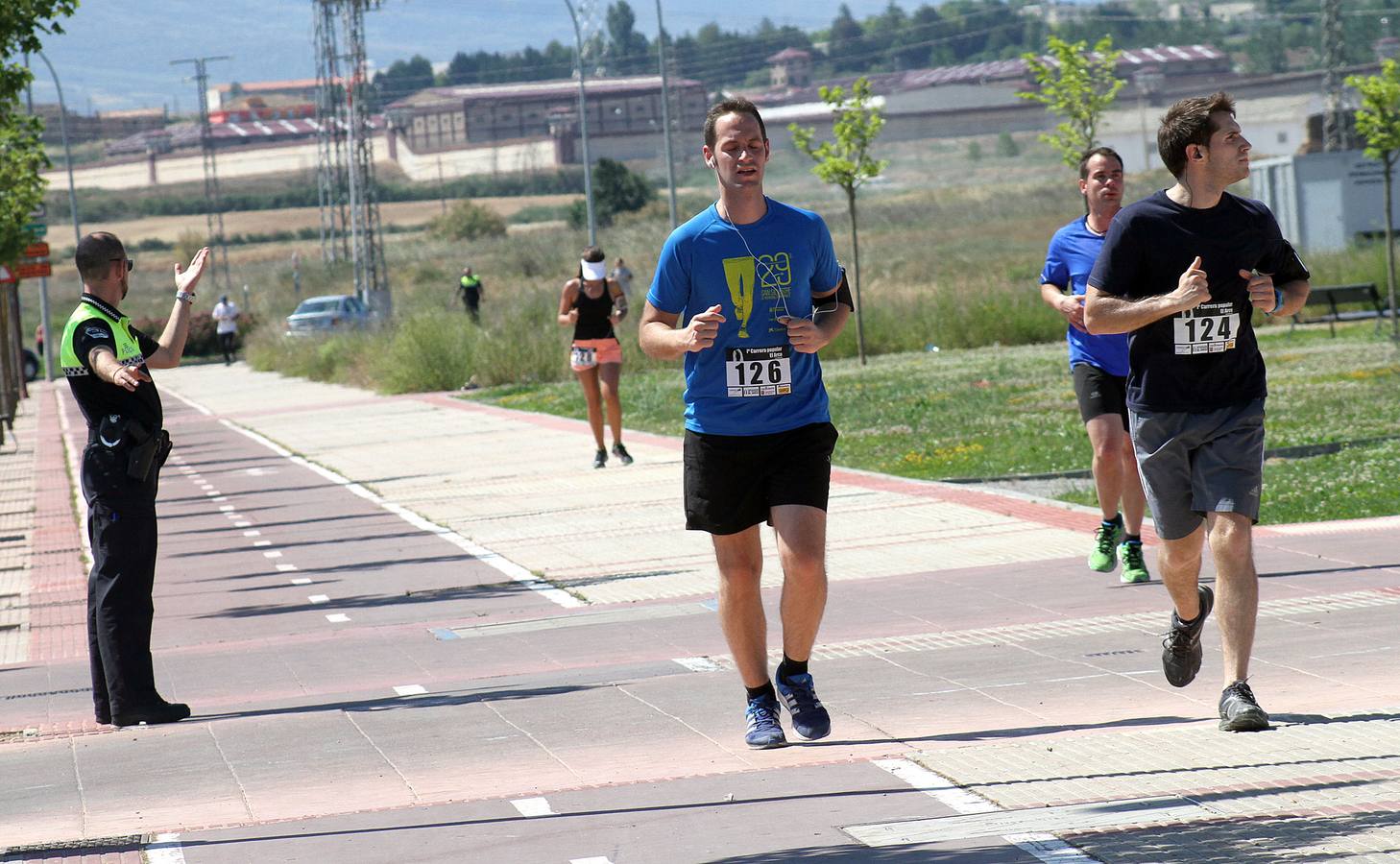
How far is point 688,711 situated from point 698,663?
1033mm

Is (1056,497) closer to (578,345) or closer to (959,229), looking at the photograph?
(578,345)

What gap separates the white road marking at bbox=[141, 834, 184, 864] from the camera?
5688 millimetres

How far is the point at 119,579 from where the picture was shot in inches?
317

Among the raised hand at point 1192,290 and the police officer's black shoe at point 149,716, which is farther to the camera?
the police officer's black shoe at point 149,716

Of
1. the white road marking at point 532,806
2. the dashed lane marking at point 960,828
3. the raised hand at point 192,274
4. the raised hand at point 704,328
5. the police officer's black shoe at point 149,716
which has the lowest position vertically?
the police officer's black shoe at point 149,716

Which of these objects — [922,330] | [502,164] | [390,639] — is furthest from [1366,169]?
[502,164]

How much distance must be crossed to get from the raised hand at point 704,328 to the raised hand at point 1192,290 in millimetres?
1504

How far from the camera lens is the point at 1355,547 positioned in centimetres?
1041

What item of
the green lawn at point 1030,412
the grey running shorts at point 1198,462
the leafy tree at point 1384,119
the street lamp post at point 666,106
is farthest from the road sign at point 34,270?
the grey running shorts at point 1198,462

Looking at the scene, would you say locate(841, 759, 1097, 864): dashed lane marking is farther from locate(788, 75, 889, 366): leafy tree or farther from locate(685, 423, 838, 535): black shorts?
locate(788, 75, 889, 366): leafy tree

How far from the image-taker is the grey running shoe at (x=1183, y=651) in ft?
22.9

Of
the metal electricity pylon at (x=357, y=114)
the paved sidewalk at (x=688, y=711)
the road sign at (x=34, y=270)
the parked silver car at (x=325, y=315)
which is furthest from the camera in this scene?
the metal electricity pylon at (x=357, y=114)

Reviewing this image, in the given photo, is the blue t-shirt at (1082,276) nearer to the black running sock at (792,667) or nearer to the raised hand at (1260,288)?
the raised hand at (1260,288)

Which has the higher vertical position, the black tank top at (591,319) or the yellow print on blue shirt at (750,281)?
the yellow print on blue shirt at (750,281)
